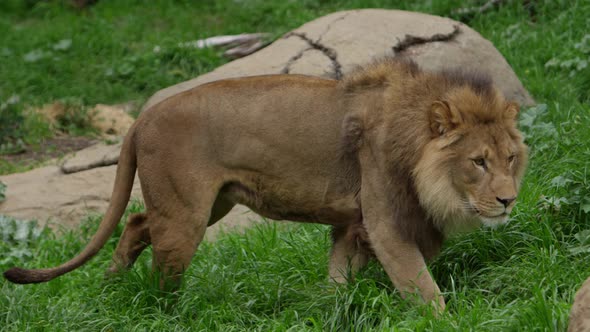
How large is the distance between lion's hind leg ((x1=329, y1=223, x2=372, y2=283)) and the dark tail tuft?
1.46 m

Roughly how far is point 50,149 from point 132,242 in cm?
372

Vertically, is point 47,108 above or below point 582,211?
below

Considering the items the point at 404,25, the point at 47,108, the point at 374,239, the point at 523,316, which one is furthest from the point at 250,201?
the point at 47,108

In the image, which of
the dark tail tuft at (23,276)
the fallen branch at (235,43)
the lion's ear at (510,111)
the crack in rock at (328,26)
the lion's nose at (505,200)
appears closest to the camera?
the lion's nose at (505,200)

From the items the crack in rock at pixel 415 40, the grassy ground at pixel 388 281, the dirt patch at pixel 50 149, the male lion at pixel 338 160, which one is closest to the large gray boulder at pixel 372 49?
the crack in rock at pixel 415 40

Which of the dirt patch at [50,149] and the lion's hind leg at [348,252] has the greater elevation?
the lion's hind leg at [348,252]

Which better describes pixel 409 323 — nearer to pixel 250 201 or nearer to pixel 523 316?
pixel 523 316

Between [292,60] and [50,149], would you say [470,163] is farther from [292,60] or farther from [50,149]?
[50,149]

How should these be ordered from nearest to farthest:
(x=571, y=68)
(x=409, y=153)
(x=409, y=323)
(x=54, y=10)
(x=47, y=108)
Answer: (x=409, y=323) < (x=409, y=153) < (x=571, y=68) < (x=47, y=108) < (x=54, y=10)

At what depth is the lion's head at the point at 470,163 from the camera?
4.44m

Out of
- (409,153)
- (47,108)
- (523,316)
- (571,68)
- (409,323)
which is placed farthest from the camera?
(47,108)

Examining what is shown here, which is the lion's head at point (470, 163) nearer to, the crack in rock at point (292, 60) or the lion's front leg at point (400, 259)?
the lion's front leg at point (400, 259)

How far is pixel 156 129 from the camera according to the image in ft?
16.4

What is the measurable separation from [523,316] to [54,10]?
940 centimetres
